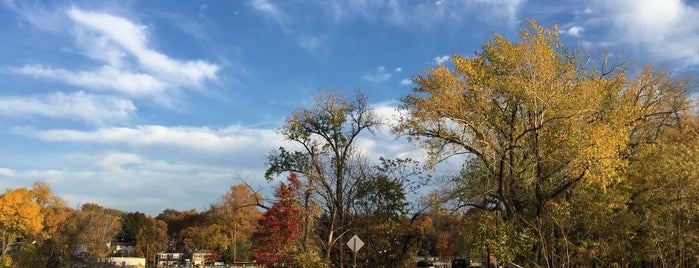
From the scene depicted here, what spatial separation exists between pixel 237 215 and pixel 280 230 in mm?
46566

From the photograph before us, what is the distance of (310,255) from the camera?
27641mm

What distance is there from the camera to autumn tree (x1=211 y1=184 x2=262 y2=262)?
72.4 metres

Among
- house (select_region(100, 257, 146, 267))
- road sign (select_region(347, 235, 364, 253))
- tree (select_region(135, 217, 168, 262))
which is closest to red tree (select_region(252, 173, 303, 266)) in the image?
road sign (select_region(347, 235, 364, 253))

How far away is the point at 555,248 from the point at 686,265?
451 centimetres

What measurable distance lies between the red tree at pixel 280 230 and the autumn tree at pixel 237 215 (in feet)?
137

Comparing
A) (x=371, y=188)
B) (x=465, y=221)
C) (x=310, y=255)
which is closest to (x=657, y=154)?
(x=465, y=221)

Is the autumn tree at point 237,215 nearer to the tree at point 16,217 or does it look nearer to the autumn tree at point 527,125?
the tree at point 16,217

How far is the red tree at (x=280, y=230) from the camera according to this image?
28094 millimetres

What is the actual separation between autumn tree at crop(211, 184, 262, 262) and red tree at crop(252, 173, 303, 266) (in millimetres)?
41650

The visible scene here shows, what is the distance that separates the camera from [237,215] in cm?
7338

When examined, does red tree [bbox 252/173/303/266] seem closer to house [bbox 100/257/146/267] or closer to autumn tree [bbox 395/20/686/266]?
autumn tree [bbox 395/20/686/266]

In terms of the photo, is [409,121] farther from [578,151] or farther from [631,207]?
[631,207]

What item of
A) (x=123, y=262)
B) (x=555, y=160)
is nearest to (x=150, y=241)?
(x=123, y=262)

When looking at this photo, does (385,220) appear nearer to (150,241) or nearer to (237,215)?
(237,215)
